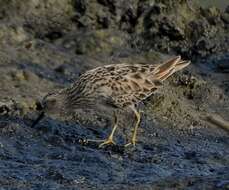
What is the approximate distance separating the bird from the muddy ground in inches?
9.5

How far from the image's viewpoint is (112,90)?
977cm

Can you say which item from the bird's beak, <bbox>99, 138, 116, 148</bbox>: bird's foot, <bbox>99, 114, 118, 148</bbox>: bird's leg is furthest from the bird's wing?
the bird's beak

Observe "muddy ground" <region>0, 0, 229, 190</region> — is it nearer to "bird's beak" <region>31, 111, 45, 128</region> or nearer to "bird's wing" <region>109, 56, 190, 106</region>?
"bird's beak" <region>31, 111, 45, 128</region>

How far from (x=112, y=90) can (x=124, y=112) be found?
0.84 meters

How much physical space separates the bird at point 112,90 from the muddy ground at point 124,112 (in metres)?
0.24

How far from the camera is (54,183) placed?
298 inches

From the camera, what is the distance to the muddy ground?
8.16 m

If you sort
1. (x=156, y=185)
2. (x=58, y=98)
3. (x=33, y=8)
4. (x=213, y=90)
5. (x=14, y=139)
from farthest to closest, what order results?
(x=33, y=8) → (x=213, y=90) → (x=58, y=98) → (x=14, y=139) → (x=156, y=185)

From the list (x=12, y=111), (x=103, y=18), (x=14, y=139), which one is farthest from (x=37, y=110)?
(x=103, y=18)

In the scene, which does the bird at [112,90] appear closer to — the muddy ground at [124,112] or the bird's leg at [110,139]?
the bird's leg at [110,139]

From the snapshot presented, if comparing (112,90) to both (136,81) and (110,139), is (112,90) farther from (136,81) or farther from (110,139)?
(110,139)

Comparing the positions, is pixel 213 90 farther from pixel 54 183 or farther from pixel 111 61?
pixel 54 183

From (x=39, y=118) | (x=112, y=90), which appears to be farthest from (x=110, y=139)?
(x=39, y=118)

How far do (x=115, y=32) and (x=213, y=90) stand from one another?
1871 millimetres
